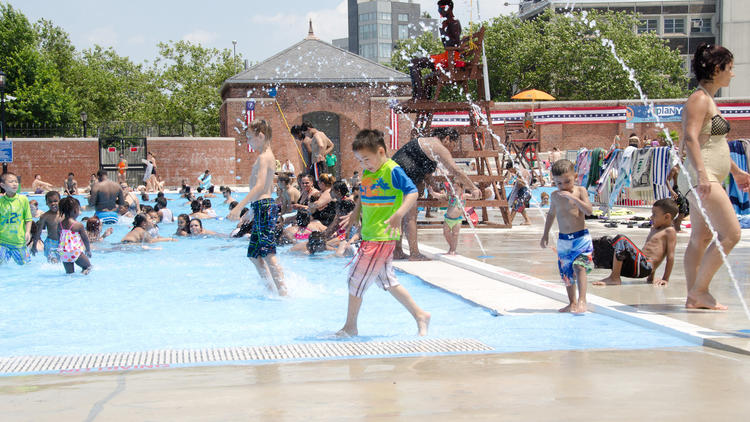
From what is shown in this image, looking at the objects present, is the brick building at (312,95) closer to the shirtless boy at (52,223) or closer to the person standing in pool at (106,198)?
the person standing in pool at (106,198)

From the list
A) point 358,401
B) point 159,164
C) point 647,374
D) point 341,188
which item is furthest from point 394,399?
point 159,164

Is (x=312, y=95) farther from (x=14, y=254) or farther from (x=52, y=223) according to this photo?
(x=52, y=223)

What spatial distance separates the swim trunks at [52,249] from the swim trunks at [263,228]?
13.3 feet

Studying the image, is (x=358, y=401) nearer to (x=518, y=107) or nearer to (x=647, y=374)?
(x=647, y=374)

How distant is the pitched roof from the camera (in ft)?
125

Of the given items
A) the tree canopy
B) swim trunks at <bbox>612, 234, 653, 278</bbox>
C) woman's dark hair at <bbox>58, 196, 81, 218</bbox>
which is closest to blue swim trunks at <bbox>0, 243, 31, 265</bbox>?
woman's dark hair at <bbox>58, 196, 81, 218</bbox>

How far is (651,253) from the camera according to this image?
310 inches

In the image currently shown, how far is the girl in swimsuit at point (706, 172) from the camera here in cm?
588

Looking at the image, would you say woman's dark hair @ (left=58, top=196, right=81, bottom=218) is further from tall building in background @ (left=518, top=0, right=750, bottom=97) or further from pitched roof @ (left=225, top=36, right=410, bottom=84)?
tall building in background @ (left=518, top=0, right=750, bottom=97)

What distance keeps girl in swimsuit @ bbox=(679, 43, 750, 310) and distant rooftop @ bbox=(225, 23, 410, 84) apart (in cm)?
3299

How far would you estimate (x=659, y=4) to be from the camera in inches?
2817

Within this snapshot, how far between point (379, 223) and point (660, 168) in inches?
498

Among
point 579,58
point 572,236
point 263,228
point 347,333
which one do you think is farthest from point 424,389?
point 579,58

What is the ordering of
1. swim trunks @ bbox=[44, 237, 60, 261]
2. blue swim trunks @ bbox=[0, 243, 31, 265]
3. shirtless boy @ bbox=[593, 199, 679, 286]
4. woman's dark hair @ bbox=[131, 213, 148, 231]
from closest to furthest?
shirtless boy @ bbox=[593, 199, 679, 286], swim trunks @ bbox=[44, 237, 60, 261], blue swim trunks @ bbox=[0, 243, 31, 265], woman's dark hair @ bbox=[131, 213, 148, 231]
